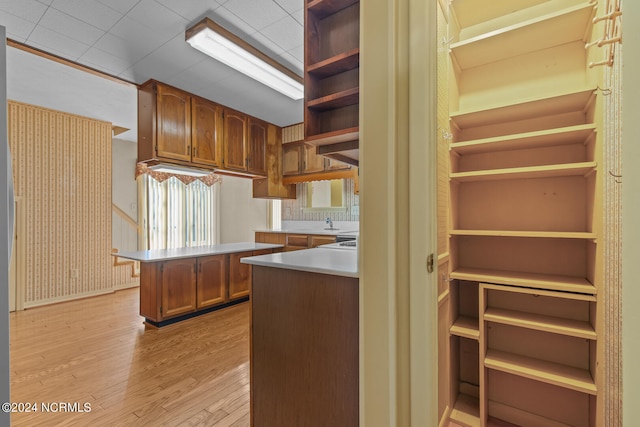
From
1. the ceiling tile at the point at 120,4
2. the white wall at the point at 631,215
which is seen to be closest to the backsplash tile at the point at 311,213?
the ceiling tile at the point at 120,4

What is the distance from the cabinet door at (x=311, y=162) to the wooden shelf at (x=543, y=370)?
3.24m

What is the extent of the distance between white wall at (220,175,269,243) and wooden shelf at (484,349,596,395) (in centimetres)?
449

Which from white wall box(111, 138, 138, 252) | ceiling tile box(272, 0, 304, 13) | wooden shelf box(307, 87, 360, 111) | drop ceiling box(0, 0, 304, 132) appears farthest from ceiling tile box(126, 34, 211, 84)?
white wall box(111, 138, 138, 252)

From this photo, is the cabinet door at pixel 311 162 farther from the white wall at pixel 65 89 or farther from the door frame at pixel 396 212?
the door frame at pixel 396 212

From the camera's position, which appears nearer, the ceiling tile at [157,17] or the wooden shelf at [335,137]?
the wooden shelf at [335,137]

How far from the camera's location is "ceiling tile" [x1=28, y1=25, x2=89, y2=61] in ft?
7.05

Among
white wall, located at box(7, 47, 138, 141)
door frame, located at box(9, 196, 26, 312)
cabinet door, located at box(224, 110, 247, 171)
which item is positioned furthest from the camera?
cabinet door, located at box(224, 110, 247, 171)

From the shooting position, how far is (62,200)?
13.0ft

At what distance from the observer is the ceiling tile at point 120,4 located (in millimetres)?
1840

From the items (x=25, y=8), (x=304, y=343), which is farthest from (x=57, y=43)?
(x=304, y=343)

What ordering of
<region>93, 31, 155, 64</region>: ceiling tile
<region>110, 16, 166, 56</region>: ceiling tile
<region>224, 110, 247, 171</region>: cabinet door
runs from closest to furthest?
<region>110, 16, 166, 56</region>: ceiling tile → <region>93, 31, 155, 64</region>: ceiling tile → <region>224, 110, 247, 171</region>: cabinet door

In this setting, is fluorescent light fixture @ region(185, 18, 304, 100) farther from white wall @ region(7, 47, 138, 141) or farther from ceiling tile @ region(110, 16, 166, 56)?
white wall @ region(7, 47, 138, 141)

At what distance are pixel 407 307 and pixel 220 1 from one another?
2.19 meters

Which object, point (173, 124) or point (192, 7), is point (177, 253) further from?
point (192, 7)
